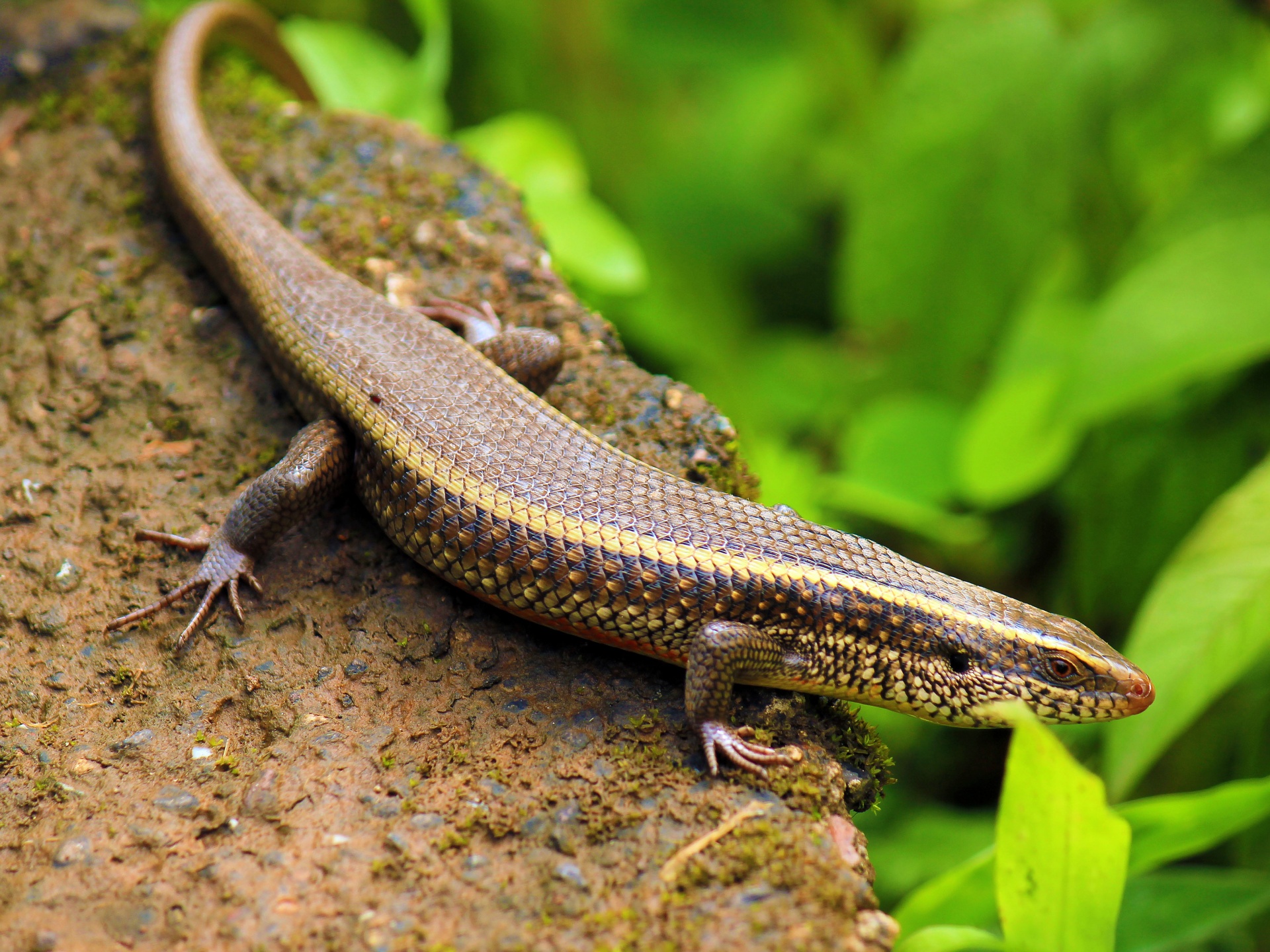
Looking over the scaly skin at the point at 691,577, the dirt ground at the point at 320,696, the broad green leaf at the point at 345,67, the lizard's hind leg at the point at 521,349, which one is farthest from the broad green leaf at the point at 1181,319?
the broad green leaf at the point at 345,67

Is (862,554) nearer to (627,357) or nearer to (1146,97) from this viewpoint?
(627,357)

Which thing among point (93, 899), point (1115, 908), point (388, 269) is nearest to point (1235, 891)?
point (1115, 908)

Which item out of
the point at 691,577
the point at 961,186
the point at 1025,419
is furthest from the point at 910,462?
the point at 691,577

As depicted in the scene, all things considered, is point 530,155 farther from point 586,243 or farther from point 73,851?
point 73,851

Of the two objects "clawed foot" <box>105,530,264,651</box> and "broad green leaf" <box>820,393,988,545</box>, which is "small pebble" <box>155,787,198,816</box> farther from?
"broad green leaf" <box>820,393,988,545</box>

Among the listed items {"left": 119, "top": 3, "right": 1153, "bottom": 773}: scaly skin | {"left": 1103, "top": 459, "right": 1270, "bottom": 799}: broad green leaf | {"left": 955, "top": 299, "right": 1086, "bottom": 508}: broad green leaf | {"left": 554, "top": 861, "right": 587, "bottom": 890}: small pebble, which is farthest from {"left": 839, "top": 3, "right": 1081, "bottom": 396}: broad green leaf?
{"left": 554, "top": 861, "right": 587, "bottom": 890}: small pebble
